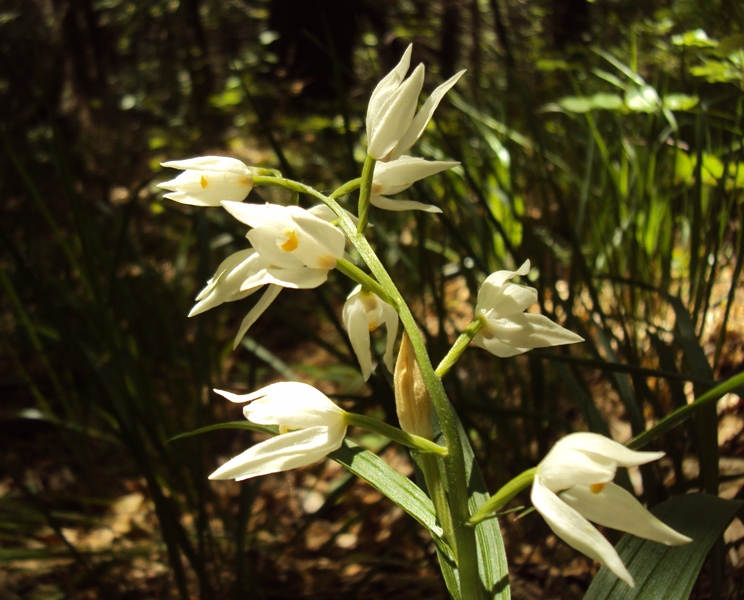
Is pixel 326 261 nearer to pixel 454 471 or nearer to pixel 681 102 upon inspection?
pixel 454 471

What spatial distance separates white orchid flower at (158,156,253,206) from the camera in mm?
829

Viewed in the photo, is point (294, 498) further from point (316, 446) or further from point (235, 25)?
point (235, 25)

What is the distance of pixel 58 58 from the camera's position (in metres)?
5.09

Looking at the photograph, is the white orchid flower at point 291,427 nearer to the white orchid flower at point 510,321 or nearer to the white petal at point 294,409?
the white petal at point 294,409

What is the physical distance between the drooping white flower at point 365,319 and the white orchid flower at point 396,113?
18 cm

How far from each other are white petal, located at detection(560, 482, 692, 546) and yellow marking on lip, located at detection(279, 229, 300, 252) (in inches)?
14.9

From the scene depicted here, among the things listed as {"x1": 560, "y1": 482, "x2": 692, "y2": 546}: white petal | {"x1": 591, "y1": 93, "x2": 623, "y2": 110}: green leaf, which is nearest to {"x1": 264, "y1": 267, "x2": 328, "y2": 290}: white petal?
{"x1": 560, "y1": 482, "x2": 692, "y2": 546}: white petal

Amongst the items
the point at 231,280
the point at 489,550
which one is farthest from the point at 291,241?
the point at 489,550

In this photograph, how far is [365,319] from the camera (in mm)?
820

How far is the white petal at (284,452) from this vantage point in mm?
688

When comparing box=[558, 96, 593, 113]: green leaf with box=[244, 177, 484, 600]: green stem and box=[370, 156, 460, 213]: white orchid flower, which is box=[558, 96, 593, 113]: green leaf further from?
box=[244, 177, 484, 600]: green stem

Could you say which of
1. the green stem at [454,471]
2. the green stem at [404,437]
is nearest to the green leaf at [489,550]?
the green stem at [454,471]

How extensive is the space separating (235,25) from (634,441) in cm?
588

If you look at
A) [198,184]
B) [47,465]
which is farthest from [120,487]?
[198,184]
